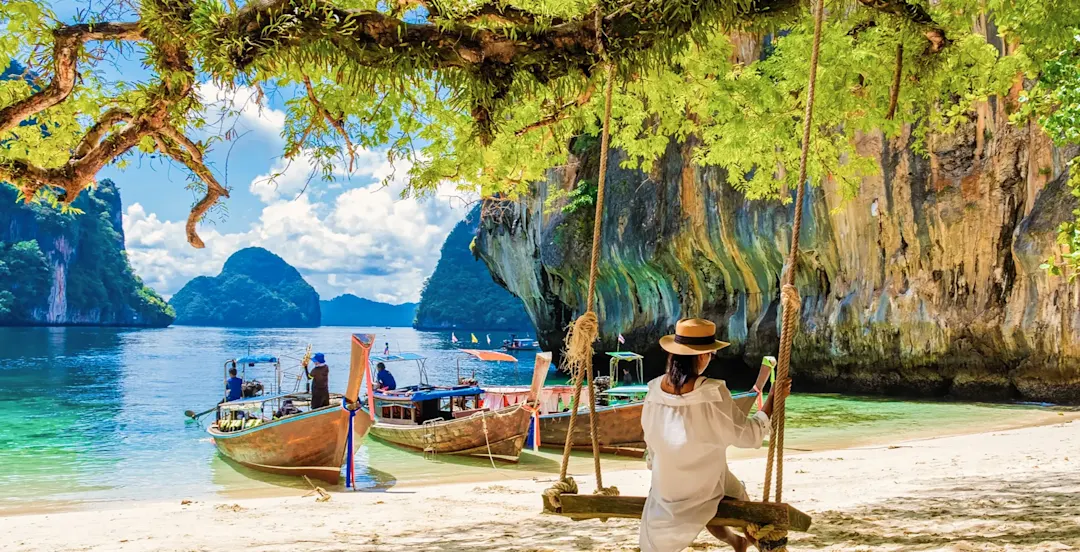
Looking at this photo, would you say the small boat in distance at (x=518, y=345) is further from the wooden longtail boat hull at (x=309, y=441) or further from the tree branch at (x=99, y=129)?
the tree branch at (x=99, y=129)

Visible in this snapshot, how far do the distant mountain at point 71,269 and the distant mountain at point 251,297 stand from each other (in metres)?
62.9

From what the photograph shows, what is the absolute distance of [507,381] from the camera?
35344mm

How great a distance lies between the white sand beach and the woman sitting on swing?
A: 137cm

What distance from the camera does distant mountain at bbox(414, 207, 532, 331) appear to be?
12256 centimetres

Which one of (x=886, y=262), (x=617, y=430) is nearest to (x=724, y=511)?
(x=617, y=430)

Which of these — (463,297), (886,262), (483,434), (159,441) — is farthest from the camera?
(463,297)

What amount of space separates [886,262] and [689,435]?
19878 mm

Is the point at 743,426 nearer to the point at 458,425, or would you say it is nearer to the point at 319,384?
the point at 319,384

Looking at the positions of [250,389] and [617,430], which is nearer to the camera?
[617,430]

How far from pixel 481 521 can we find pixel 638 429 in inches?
300

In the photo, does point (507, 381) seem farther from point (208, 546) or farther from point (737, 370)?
point (208, 546)

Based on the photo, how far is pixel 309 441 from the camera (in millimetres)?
11305

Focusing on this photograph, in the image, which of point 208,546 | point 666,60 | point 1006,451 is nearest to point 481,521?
point 208,546

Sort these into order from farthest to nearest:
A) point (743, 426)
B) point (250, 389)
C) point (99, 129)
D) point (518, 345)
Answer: point (518, 345)
point (250, 389)
point (99, 129)
point (743, 426)
